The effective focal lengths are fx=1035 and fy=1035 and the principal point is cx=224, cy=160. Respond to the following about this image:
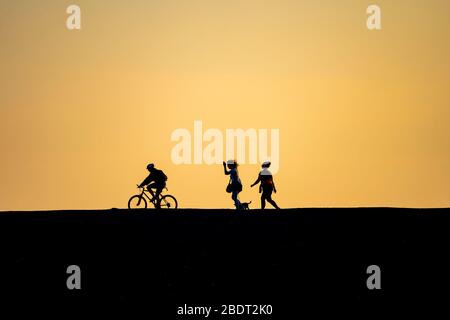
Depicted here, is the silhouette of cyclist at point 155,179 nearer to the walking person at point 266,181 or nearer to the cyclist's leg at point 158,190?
the cyclist's leg at point 158,190

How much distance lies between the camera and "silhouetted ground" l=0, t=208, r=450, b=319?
39.8ft

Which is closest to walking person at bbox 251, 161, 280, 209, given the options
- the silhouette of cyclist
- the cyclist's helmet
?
the cyclist's helmet

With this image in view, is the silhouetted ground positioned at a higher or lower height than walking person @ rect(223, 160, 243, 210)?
lower

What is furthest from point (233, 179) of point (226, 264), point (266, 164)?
point (226, 264)

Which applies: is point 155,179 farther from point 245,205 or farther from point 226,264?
point 226,264

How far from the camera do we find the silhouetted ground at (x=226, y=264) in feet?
39.8

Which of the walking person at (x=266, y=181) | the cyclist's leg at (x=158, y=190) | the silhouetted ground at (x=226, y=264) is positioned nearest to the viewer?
the silhouetted ground at (x=226, y=264)

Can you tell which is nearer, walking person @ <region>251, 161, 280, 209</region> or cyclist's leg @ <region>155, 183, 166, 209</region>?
walking person @ <region>251, 161, 280, 209</region>

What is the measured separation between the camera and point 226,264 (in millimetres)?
15812

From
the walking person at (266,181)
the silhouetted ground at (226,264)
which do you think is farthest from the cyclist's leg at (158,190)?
the silhouetted ground at (226,264)

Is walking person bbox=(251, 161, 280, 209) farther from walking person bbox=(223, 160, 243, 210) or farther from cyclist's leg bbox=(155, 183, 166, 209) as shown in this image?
cyclist's leg bbox=(155, 183, 166, 209)
